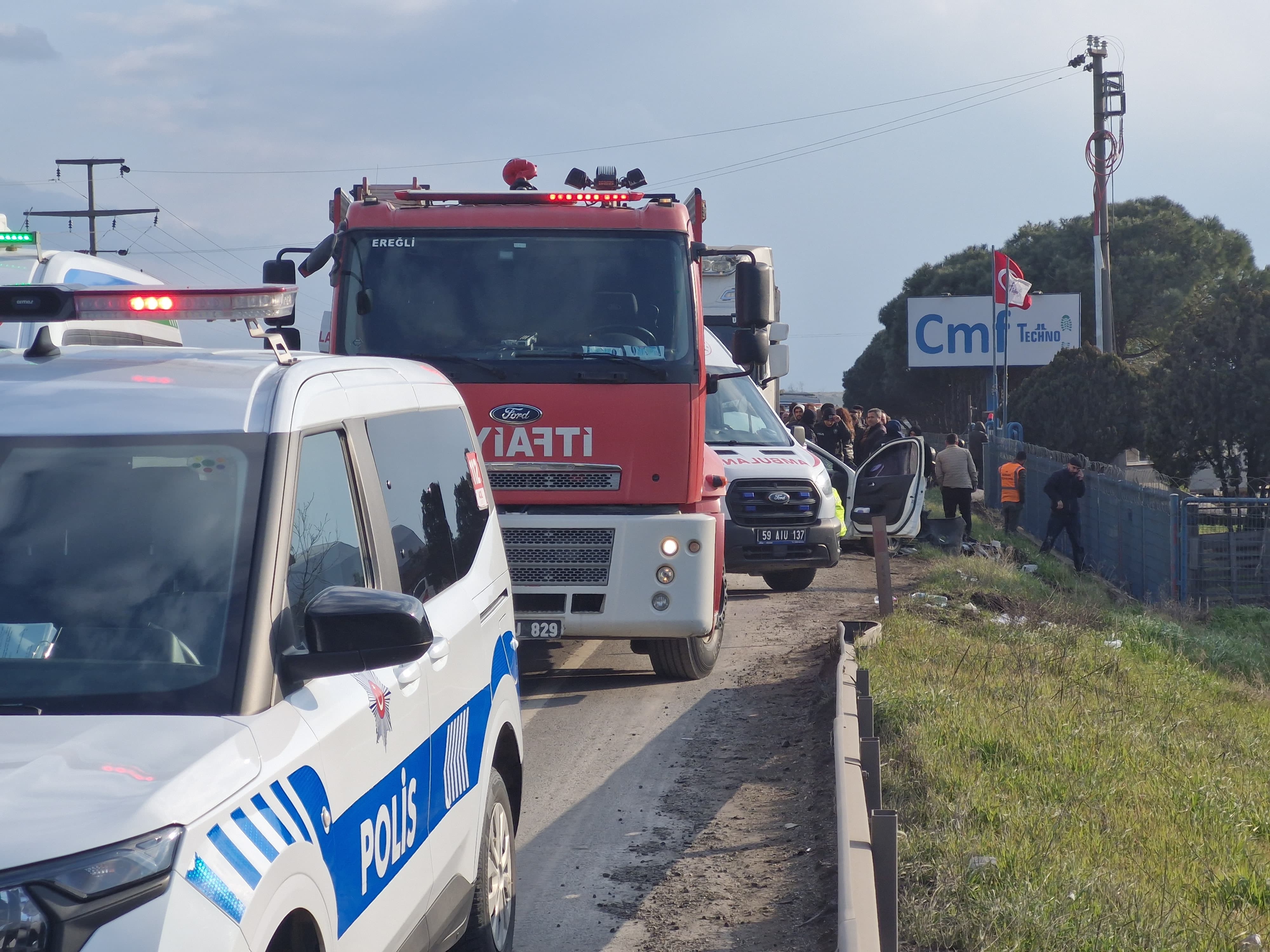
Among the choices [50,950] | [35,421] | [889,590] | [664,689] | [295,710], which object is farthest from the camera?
[889,590]

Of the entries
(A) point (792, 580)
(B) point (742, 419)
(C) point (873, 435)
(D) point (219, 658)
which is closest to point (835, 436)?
(C) point (873, 435)

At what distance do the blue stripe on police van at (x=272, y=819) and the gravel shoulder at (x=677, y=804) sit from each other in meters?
2.67

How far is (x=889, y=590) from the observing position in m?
11.6

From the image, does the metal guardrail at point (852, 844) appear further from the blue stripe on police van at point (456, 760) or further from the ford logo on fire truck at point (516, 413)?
the ford logo on fire truck at point (516, 413)

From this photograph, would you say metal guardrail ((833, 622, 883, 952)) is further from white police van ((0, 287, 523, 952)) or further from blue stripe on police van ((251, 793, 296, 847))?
blue stripe on police van ((251, 793, 296, 847))

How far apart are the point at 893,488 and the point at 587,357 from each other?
27.1 feet

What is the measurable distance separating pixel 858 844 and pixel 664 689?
5.20 metres

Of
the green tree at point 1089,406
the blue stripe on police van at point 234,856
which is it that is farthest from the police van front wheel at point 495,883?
the green tree at point 1089,406

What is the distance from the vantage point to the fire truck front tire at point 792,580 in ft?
49.8

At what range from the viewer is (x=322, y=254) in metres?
9.21

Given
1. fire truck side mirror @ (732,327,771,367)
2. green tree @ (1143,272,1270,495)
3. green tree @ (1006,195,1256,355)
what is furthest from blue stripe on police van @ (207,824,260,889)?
green tree @ (1006,195,1256,355)

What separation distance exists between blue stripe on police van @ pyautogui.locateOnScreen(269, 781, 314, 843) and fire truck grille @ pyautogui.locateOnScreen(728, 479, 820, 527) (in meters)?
10.7

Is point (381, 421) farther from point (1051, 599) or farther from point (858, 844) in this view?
point (1051, 599)

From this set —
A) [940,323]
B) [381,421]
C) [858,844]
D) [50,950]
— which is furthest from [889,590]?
[940,323]
